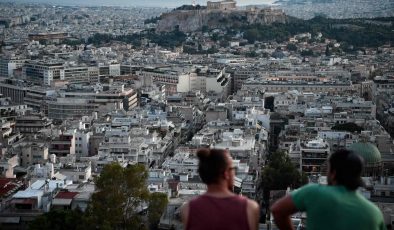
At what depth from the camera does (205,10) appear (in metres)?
82.6

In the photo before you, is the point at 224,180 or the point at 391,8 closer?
the point at 224,180

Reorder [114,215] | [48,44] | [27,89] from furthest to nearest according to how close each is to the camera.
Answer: [48,44], [27,89], [114,215]

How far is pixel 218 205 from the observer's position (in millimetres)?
3156

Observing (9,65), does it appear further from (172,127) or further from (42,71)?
(172,127)

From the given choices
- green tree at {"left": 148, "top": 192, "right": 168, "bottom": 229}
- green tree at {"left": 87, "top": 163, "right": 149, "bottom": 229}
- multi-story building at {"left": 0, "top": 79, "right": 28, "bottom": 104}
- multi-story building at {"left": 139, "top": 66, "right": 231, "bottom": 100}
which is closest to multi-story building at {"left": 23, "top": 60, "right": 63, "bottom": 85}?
multi-story building at {"left": 0, "top": 79, "right": 28, "bottom": 104}

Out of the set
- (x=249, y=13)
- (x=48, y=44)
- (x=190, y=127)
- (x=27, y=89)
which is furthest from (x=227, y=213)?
(x=249, y=13)

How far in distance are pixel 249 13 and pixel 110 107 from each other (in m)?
52.4

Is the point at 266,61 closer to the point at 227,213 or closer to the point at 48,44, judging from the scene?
the point at 48,44

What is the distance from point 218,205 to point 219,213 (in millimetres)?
35

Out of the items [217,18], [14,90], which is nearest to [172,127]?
[14,90]

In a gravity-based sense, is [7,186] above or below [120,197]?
below

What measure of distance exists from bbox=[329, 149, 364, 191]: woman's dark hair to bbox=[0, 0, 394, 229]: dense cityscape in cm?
912

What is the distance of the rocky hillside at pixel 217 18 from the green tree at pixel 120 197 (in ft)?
217

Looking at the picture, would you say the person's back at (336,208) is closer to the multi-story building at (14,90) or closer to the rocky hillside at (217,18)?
the multi-story building at (14,90)
